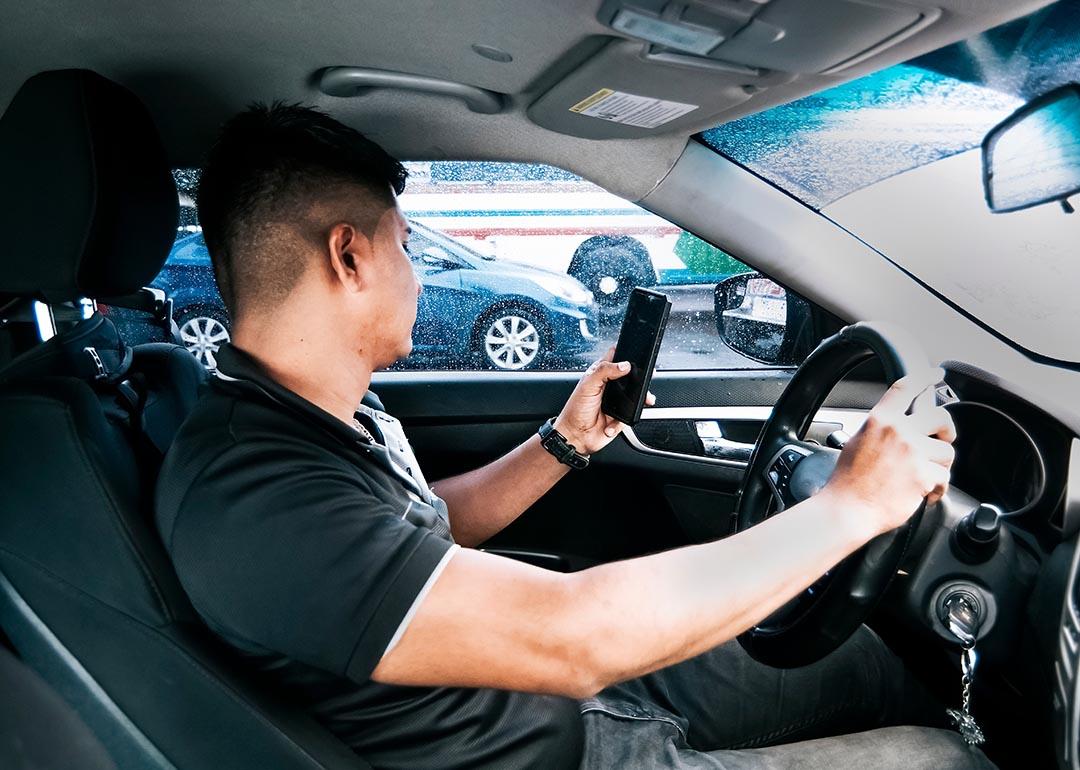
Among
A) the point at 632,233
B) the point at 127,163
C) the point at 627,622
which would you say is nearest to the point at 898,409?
the point at 627,622

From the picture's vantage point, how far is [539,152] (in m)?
1.85

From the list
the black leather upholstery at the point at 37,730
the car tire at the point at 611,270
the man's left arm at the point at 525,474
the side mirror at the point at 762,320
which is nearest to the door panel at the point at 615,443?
the side mirror at the point at 762,320

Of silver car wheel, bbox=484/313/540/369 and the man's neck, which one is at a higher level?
the man's neck

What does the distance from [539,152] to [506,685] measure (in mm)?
1203

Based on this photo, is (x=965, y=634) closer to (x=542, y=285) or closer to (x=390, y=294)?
(x=390, y=294)

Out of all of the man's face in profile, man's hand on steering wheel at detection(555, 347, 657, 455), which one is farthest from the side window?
the man's face in profile

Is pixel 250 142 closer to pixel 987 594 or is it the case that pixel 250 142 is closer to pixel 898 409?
pixel 898 409

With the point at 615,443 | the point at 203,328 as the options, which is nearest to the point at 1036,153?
the point at 615,443

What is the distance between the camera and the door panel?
90.5 inches

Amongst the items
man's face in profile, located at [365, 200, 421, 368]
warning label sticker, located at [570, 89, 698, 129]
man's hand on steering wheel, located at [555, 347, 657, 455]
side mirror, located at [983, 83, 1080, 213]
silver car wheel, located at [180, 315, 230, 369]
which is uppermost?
side mirror, located at [983, 83, 1080, 213]

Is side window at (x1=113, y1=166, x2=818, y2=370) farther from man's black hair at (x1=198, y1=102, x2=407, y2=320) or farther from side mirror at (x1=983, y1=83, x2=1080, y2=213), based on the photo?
man's black hair at (x1=198, y1=102, x2=407, y2=320)

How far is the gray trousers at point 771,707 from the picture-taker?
1.36 meters

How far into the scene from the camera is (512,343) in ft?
8.31

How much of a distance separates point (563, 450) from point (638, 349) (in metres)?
0.28
